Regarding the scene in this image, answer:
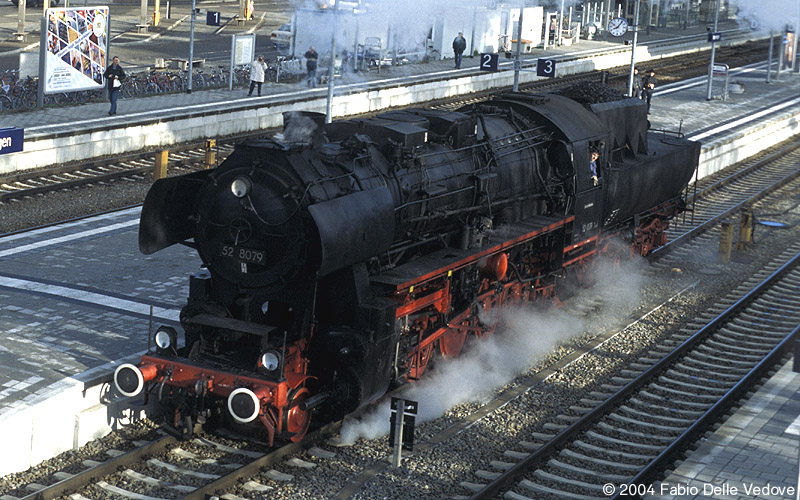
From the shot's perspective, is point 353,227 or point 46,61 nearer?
point 353,227

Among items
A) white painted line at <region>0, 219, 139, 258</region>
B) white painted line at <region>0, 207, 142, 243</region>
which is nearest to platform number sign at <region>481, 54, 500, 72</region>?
white painted line at <region>0, 207, 142, 243</region>

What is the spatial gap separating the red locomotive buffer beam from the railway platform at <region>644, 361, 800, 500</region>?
3.70 metres

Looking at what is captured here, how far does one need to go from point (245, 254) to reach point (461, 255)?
293 centimetres

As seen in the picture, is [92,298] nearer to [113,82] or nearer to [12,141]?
[12,141]

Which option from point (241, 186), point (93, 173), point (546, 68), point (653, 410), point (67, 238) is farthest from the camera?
point (546, 68)

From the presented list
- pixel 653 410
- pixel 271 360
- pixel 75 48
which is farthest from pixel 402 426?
pixel 75 48

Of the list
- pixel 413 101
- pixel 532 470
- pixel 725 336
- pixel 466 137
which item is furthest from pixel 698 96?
pixel 532 470

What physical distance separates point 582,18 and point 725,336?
46.3 meters

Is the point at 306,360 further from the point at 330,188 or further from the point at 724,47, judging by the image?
the point at 724,47

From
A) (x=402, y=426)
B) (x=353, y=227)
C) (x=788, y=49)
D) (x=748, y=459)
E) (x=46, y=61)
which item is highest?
(x=788, y=49)

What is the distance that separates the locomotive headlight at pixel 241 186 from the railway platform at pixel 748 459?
5.10 meters

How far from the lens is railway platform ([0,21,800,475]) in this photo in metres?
10.8

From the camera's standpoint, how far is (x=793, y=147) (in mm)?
33312

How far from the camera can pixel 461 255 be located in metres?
12.6
